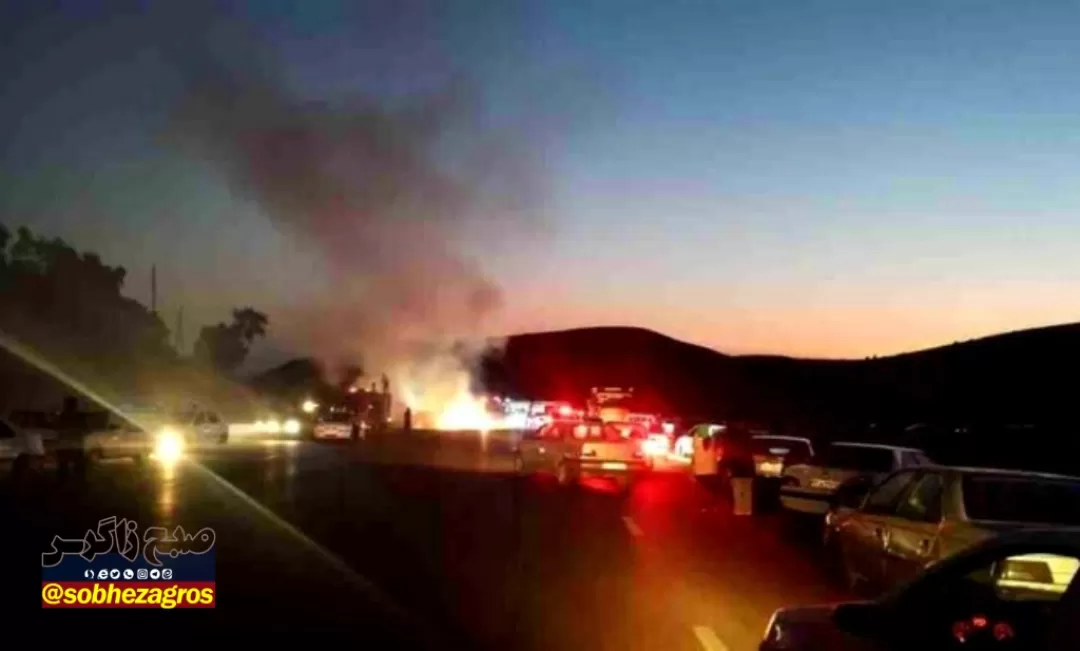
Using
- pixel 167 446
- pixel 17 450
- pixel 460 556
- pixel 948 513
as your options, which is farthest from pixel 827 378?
pixel 948 513

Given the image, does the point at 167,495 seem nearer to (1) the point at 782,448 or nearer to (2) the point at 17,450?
(2) the point at 17,450

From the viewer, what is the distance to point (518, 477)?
34.3 meters

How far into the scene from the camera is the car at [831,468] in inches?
854

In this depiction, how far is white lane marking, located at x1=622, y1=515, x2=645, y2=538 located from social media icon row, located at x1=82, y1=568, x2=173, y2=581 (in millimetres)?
Result: 8875

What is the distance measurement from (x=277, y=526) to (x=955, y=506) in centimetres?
1071

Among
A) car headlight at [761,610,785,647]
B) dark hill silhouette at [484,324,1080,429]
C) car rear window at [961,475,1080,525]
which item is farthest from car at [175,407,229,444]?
car headlight at [761,610,785,647]

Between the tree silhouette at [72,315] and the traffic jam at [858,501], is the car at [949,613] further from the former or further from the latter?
the tree silhouette at [72,315]

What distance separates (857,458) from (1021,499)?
36.8ft

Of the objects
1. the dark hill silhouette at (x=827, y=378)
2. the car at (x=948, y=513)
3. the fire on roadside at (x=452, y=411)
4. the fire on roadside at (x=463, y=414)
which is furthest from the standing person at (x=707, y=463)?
the fire on roadside at (x=463, y=414)

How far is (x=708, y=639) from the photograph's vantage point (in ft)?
35.7

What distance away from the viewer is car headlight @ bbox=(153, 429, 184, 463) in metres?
39.3

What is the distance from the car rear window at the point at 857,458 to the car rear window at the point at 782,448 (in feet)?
19.1

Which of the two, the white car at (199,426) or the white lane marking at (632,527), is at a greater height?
the white car at (199,426)

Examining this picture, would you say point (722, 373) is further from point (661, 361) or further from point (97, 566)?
point (97, 566)
